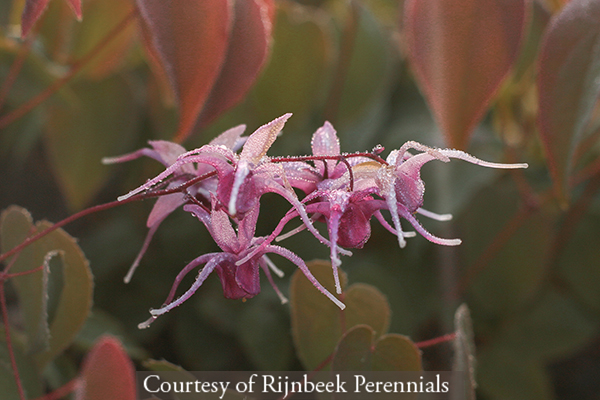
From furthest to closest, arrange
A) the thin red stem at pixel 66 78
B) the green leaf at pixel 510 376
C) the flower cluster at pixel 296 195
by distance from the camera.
Answer: the green leaf at pixel 510 376 < the thin red stem at pixel 66 78 < the flower cluster at pixel 296 195

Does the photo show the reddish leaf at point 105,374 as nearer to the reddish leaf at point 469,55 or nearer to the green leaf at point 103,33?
the reddish leaf at point 469,55

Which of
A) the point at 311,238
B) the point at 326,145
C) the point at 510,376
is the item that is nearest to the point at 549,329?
the point at 510,376

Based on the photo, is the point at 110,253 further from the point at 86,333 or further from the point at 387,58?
the point at 387,58

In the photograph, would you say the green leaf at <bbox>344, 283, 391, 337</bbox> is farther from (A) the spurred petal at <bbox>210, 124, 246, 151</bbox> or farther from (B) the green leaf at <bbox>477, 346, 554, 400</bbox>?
(B) the green leaf at <bbox>477, 346, 554, 400</bbox>

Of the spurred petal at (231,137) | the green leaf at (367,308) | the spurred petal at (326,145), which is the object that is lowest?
the green leaf at (367,308)

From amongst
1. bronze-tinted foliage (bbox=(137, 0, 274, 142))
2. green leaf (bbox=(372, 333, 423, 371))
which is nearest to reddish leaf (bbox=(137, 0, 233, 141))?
bronze-tinted foliage (bbox=(137, 0, 274, 142))

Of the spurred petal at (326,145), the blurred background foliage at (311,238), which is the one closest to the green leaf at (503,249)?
the blurred background foliage at (311,238)

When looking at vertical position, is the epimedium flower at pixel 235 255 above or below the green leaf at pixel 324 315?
below
